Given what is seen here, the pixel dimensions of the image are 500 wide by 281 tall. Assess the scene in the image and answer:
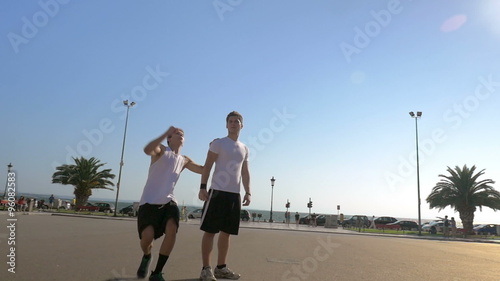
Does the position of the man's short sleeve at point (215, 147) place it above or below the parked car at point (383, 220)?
above

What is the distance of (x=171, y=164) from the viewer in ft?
14.2

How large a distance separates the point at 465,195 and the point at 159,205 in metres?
35.9

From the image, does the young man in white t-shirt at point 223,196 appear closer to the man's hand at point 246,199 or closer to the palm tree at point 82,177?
the man's hand at point 246,199

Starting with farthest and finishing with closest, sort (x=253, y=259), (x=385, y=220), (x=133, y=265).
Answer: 1. (x=385, y=220)
2. (x=253, y=259)
3. (x=133, y=265)

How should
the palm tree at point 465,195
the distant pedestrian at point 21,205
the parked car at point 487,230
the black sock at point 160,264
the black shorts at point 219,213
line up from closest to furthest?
the black sock at point 160,264 → the black shorts at point 219,213 → the distant pedestrian at point 21,205 → the palm tree at point 465,195 → the parked car at point 487,230

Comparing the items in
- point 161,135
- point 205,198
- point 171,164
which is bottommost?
point 205,198

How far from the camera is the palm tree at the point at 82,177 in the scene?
39.9 meters

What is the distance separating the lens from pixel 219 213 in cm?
442

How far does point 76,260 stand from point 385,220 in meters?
43.6

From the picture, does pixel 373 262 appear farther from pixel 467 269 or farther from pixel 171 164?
pixel 171 164

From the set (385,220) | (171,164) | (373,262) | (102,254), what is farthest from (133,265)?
(385,220)

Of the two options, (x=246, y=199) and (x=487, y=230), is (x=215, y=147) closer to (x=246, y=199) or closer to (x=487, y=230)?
(x=246, y=199)

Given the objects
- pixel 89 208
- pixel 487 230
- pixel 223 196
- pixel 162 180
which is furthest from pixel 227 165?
pixel 487 230

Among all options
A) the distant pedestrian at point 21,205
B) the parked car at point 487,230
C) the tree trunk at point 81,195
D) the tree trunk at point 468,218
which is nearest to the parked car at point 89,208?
the tree trunk at point 81,195
